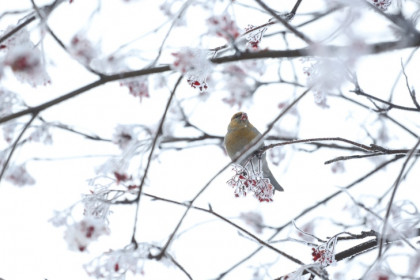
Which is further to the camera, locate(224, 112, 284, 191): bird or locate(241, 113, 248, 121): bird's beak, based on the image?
locate(241, 113, 248, 121): bird's beak

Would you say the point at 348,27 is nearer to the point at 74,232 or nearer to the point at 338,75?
the point at 338,75

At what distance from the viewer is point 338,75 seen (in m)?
1.54

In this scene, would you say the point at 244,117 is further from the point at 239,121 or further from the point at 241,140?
the point at 241,140

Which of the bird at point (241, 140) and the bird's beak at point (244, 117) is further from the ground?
the bird's beak at point (244, 117)

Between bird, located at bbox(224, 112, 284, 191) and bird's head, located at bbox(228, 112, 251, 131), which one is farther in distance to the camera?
bird's head, located at bbox(228, 112, 251, 131)

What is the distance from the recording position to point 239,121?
16.1ft

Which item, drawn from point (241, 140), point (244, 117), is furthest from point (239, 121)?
point (241, 140)

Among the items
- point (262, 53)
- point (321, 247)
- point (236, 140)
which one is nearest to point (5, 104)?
point (262, 53)

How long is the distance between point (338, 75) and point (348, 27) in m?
0.14

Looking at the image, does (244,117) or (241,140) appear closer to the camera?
(241,140)

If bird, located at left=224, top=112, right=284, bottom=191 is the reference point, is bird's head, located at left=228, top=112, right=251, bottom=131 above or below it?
above

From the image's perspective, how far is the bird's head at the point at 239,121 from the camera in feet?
15.9

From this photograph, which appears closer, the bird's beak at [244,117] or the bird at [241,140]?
the bird at [241,140]

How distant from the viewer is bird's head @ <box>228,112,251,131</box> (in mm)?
4840
